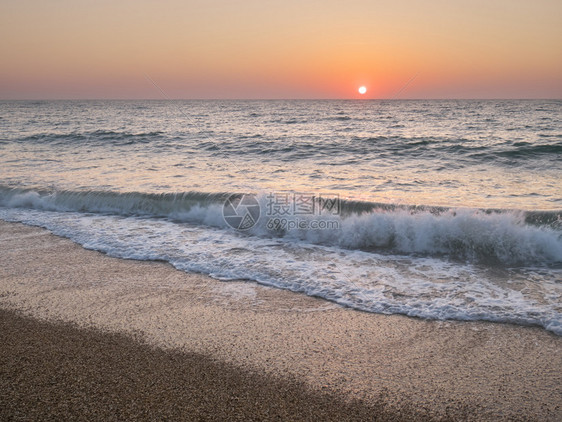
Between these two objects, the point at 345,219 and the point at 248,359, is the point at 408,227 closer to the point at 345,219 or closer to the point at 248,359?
the point at 345,219

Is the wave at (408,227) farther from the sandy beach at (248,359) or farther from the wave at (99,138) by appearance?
the wave at (99,138)

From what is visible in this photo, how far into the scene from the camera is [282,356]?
3.21 meters

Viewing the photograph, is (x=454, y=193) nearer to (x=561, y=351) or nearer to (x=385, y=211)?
(x=385, y=211)

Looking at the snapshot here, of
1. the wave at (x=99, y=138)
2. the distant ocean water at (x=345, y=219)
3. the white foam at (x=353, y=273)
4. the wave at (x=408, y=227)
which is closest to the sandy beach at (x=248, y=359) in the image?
the white foam at (x=353, y=273)

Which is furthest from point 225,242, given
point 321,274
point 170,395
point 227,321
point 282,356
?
point 170,395

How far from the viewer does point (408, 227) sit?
6555mm

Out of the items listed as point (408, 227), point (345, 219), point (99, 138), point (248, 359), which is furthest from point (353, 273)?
point (99, 138)

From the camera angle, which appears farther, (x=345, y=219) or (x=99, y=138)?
(x=99, y=138)

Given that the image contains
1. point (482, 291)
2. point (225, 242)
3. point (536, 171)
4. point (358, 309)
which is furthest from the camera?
point (536, 171)

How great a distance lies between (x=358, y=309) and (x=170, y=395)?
2.08 metres

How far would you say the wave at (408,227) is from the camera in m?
5.86

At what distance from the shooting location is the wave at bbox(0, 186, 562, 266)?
5855 mm

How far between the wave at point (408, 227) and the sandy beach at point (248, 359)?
234cm

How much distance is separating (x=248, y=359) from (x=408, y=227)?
4187mm
